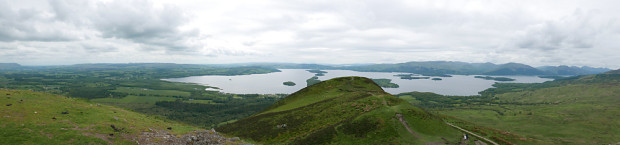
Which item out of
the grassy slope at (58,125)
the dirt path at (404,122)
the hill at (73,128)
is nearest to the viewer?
the grassy slope at (58,125)

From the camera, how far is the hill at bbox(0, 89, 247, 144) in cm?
2889

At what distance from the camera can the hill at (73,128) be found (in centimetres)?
2889

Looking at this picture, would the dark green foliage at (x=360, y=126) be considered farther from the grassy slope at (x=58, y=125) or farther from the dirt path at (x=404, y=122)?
the grassy slope at (x=58, y=125)

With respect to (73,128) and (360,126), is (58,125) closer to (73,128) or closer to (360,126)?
(73,128)

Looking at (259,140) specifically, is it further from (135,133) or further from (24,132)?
(24,132)

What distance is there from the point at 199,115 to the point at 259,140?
537ft

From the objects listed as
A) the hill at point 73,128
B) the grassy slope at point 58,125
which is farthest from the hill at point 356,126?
the grassy slope at point 58,125

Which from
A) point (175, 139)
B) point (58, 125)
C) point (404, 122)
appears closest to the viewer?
point (58, 125)

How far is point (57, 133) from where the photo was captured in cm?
3020

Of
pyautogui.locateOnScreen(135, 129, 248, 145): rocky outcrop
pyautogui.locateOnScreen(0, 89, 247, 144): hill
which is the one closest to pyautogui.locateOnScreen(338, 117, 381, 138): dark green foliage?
pyautogui.locateOnScreen(135, 129, 248, 145): rocky outcrop

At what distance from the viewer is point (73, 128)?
3269 centimetres

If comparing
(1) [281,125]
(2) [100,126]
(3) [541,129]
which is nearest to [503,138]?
(1) [281,125]

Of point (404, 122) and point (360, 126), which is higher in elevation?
point (404, 122)

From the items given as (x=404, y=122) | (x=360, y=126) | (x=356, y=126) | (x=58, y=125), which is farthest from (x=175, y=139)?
(x=404, y=122)
